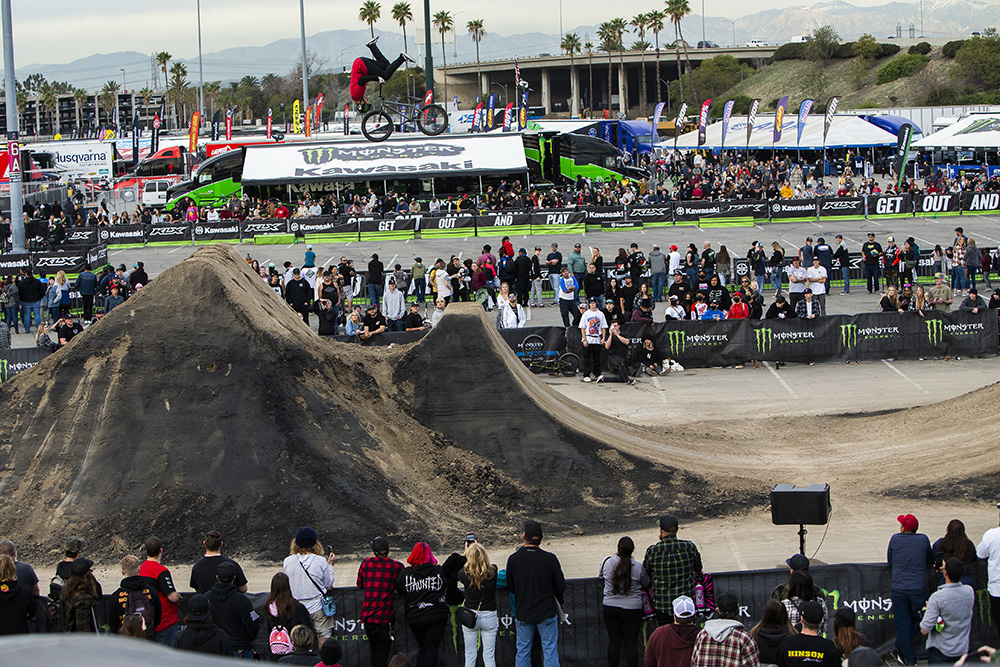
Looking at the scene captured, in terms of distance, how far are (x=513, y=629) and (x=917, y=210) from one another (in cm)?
3636

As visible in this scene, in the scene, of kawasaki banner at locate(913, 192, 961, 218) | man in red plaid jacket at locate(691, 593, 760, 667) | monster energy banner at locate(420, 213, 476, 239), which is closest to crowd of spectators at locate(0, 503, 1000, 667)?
man in red plaid jacket at locate(691, 593, 760, 667)

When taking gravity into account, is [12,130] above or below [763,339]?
above

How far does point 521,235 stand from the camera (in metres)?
39.7

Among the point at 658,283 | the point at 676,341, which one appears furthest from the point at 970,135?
the point at 676,341

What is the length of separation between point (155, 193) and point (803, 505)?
5267 cm

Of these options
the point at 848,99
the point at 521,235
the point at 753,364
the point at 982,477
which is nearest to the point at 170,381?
the point at 982,477

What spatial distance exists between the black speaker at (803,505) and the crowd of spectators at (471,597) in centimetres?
58

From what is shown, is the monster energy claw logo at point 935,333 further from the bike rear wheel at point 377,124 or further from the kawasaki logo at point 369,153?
the kawasaki logo at point 369,153

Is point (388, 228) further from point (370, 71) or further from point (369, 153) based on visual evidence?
point (370, 71)

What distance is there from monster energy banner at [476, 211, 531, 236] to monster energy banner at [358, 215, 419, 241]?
2.55 metres

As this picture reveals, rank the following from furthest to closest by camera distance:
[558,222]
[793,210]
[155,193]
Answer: [155,193]
[793,210]
[558,222]

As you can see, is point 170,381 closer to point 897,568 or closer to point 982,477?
point 897,568

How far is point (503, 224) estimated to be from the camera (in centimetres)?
4031

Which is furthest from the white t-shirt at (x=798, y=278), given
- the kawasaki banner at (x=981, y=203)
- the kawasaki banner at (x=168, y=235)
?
the kawasaki banner at (x=168, y=235)
